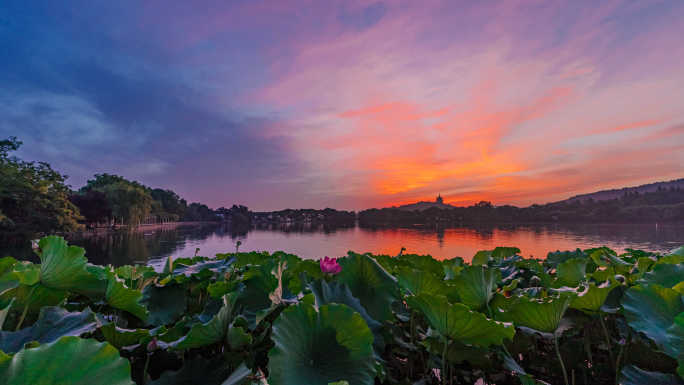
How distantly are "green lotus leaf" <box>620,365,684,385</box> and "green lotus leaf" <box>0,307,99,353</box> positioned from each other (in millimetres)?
1468

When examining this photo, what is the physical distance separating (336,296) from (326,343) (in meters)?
0.26

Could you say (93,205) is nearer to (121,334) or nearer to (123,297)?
(123,297)

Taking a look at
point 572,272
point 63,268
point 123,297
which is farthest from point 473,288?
point 63,268

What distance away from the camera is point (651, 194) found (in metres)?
79.8

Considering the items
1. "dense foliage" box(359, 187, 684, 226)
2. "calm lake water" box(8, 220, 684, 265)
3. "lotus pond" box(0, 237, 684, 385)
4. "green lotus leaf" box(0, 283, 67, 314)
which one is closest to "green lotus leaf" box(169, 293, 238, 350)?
"lotus pond" box(0, 237, 684, 385)

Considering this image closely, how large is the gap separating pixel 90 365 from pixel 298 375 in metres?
0.40

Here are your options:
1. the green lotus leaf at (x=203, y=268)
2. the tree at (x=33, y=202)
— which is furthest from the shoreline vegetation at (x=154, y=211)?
the green lotus leaf at (x=203, y=268)

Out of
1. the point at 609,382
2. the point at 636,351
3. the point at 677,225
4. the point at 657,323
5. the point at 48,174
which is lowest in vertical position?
the point at 677,225

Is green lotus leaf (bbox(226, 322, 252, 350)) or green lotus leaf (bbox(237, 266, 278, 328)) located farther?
green lotus leaf (bbox(237, 266, 278, 328))

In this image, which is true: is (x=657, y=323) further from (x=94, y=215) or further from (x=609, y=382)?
(x=94, y=215)

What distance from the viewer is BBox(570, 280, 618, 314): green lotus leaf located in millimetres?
968

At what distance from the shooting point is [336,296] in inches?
39.9

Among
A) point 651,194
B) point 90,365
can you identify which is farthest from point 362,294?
point 651,194

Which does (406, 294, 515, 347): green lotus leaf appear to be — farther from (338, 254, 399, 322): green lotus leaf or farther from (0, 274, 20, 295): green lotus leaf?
(0, 274, 20, 295): green lotus leaf
